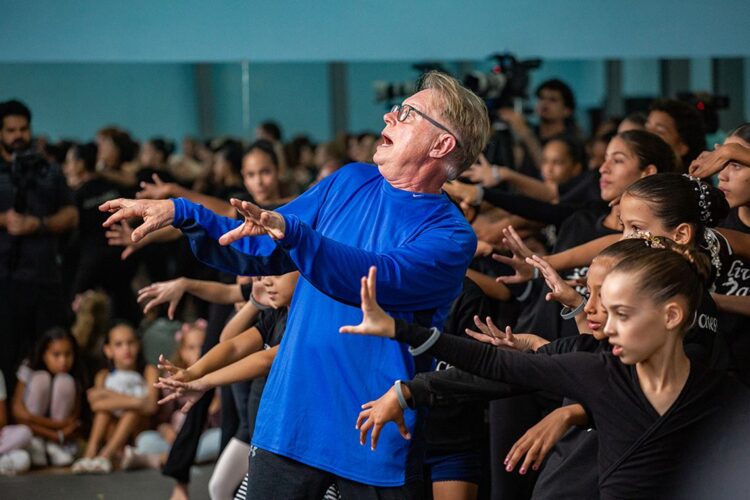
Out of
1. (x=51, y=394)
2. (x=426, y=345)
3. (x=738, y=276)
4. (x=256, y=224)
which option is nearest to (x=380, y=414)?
(x=426, y=345)

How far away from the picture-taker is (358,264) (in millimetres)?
2445

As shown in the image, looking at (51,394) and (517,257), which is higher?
(517,257)

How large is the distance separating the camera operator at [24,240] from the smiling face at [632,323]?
4098 mm

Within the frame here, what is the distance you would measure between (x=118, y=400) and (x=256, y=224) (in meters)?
3.70

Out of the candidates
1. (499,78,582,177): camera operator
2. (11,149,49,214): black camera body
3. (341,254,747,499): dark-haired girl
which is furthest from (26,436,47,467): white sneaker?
(341,254,747,499): dark-haired girl

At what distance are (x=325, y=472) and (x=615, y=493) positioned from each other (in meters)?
0.67

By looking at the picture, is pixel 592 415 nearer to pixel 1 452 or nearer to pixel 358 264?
pixel 358 264

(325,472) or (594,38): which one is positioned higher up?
(594,38)

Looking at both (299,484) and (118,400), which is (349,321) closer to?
(299,484)

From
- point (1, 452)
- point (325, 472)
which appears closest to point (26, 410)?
point (1, 452)

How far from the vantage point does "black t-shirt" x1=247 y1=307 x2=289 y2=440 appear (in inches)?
143

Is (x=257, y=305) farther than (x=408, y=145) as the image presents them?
Yes

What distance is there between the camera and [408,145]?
2.76 m

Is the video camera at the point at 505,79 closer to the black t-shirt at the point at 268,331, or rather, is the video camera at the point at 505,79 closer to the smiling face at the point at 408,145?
the black t-shirt at the point at 268,331
